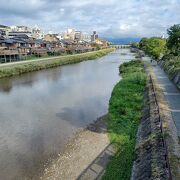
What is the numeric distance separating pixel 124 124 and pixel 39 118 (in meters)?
6.90

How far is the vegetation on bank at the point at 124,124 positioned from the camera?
46.4 feet

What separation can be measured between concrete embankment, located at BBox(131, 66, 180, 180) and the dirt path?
1857 mm

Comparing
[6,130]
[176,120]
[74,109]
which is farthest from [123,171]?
[74,109]

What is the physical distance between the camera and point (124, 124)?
20859mm

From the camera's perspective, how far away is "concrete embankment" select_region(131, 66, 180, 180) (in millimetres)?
12078

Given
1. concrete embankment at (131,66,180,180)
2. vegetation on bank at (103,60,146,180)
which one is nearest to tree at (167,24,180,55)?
vegetation on bank at (103,60,146,180)

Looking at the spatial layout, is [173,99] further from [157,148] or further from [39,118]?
[157,148]

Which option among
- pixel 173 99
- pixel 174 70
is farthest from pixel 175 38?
pixel 173 99

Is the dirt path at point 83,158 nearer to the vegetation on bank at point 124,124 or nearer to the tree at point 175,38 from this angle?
the vegetation on bank at point 124,124

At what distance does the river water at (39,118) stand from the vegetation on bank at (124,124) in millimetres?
1661

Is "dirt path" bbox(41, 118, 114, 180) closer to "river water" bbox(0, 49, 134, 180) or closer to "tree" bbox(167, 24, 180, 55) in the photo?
"river water" bbox(0, 49, 134, 180)

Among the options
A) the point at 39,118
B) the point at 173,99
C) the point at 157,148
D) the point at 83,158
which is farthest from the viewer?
the point at 173,99

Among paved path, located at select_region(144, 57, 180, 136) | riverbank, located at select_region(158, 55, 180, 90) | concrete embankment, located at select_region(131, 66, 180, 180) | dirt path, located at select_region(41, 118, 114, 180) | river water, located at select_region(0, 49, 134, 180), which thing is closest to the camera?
concrete embankment, located at select_region(131, 66, 180, 180)

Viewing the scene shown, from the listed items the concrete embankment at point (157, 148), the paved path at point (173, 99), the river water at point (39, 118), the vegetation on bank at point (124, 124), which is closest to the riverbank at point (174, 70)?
the paved path at point (173, 99)
